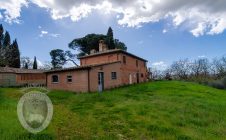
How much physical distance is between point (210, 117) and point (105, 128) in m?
6.87

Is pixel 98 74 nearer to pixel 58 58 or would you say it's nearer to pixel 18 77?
pixel 18 77

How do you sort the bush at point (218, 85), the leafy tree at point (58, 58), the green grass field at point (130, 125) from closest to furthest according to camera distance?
1. the green grass field at point (130, 125)
2. the bush at point (218, 85)
3. the leafy tree at point (58, 58)

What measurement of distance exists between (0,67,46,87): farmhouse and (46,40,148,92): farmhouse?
690 inches

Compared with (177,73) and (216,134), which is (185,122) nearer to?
(216,134)

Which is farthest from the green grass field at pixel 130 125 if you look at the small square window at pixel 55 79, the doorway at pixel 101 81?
the small square window at pixel 55 79

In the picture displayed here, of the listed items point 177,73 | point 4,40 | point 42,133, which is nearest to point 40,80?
point 4,40

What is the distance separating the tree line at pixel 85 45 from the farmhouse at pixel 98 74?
15541 mm

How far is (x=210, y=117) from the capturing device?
15172 mm

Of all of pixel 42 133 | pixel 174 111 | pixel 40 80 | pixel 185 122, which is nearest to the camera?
pixel 42 133

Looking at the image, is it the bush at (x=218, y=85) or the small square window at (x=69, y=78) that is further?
the bush at (x=218, y=85)

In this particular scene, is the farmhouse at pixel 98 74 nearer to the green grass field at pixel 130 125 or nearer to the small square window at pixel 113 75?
the small square window at pixel 113 75

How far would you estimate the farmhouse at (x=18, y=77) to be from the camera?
169ft

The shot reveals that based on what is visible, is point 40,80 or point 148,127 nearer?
point 148,127

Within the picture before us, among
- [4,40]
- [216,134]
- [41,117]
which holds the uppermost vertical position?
[4,40]
